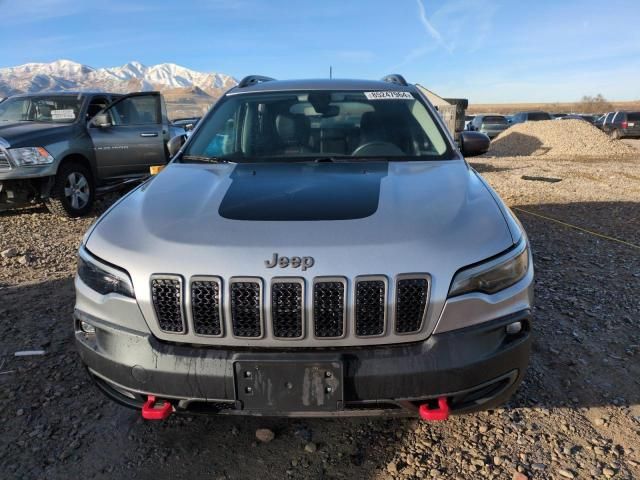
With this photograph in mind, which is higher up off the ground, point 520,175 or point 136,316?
point 136,316

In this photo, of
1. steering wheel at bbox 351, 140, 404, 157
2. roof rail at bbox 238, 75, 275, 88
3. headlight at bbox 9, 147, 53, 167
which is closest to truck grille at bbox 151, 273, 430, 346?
steering wheel at bbox 351, 140, 404, 157

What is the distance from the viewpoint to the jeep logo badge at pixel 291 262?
1.92 m

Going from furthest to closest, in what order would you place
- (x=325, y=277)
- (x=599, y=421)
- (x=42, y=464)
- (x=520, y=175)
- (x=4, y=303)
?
(x=520, y=175) < (x=4, y=303) < (x=599, y=421) < (x=42, y=464) < (x=325, y=277)

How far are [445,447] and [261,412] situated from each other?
101 cm

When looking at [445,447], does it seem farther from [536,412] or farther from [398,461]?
[536,412]

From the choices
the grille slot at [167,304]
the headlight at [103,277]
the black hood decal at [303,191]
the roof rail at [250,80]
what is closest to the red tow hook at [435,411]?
the black hood decal at [303,191]

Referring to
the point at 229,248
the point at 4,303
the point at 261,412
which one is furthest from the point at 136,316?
the point at 4,303

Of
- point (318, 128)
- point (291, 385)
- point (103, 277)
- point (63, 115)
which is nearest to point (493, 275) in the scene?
point (291, 385)

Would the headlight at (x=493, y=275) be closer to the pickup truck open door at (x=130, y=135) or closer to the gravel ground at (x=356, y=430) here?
the gravel ground at (x=356, y=430)

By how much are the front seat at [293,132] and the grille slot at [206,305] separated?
1539mm

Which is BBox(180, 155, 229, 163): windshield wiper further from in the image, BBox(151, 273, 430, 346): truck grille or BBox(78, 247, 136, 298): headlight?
BBox(151, 273, 430, 346): truck grille

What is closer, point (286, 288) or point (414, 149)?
point (286, 288)

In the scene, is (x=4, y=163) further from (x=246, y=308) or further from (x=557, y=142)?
(x=557, y=142)

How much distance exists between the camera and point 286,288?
6.24ft
